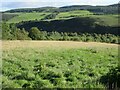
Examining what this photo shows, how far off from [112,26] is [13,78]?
7946 centimetres

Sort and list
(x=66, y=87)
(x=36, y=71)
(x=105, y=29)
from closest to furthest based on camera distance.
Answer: (x=66, y=87), (x=36, y=71), (x=105, y=29)

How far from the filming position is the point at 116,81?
42.0 ft

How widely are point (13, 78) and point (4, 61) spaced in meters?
5.45

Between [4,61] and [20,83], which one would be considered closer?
[20,83]

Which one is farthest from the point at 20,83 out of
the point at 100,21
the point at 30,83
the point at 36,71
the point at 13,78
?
the point at 100,21

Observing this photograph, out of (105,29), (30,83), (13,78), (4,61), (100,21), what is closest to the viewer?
(30,83)

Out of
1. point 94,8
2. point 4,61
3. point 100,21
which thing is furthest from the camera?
point 94,8

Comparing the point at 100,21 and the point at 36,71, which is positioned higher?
the point at 36,71

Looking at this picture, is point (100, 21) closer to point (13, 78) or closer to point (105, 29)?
point (105, 29)

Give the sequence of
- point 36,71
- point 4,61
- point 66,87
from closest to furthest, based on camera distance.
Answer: point 66,87 → point 36,71 → point 4,61

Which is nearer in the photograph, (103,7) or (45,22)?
(45,22)

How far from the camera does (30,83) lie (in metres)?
13.2

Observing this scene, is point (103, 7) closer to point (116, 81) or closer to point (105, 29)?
point (105, 29)

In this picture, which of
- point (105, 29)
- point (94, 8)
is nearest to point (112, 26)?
point (105, 29)
